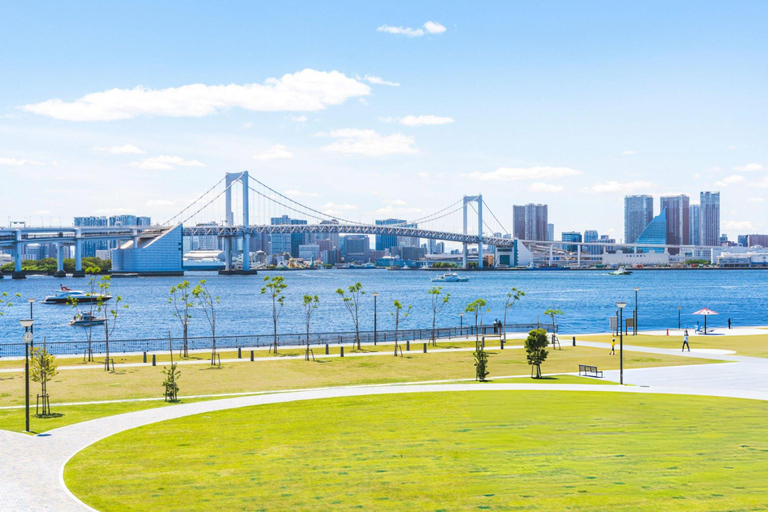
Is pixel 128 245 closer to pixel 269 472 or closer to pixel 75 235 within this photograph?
pixel 75 235

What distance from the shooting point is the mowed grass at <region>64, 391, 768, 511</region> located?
497 inches

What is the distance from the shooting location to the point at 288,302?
99875 millimetres

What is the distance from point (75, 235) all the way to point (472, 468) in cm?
16390

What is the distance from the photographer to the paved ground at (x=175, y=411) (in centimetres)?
1293

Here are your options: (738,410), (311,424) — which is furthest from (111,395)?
(738,410)

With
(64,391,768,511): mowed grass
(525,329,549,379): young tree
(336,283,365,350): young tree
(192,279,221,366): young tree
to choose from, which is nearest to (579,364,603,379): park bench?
(525,329,549,379): young tree

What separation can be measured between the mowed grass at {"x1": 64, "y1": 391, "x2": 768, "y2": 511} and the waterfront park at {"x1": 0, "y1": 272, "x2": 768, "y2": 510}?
→ 58 millimetres

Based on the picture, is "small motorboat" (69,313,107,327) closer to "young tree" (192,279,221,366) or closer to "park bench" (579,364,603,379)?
"young tree" (192,279,221,366)

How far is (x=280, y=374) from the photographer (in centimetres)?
3056

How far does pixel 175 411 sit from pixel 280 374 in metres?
9.26

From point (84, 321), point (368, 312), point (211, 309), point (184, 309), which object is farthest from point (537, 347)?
point (184, 309)

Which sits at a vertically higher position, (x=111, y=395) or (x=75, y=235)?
(x=75, y=235)

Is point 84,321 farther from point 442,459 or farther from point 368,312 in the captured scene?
point 442,459

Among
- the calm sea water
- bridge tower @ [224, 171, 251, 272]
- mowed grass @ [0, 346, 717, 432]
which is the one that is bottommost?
the calm sea water
